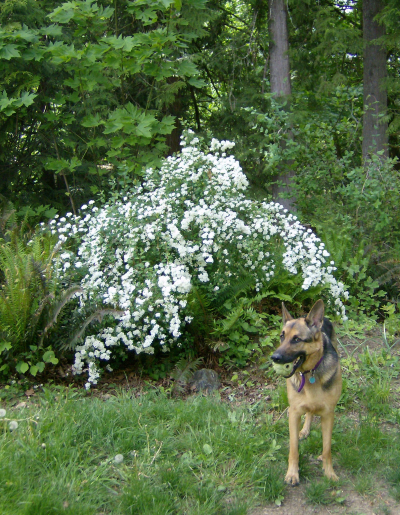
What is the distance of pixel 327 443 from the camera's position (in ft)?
11.5

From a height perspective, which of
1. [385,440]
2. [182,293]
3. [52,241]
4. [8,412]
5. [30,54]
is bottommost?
[385,440]

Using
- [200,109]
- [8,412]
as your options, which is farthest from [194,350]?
[200,109]

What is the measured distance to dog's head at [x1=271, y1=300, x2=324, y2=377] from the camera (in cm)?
323

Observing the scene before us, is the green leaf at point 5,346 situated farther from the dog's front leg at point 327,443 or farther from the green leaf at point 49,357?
the dog's front leg at point 327,443

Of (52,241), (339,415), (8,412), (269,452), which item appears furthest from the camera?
(52,241)

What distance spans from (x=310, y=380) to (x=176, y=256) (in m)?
2.42

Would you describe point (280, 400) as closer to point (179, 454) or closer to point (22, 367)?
point (179, 454)

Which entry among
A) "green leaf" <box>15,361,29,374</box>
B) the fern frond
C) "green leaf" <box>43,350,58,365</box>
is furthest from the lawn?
the fern frond

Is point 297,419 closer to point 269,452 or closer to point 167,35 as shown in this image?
point 269,452

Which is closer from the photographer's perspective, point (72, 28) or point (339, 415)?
point (339, 415)

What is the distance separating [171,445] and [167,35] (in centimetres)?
526

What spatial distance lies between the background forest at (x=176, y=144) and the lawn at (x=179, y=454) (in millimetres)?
920

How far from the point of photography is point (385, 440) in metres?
4.01

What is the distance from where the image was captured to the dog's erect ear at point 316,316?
3.41 m
